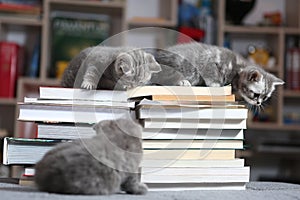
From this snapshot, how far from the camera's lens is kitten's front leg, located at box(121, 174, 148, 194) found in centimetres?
Answer: 77

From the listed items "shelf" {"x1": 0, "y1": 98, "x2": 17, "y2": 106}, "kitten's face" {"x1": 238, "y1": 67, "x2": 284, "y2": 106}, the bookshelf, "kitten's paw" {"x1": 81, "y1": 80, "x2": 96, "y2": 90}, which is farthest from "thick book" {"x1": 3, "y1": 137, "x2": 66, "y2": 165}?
the bookshelf

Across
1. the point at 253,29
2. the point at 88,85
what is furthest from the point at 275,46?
the point at 88,85

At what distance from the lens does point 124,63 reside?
1.07 meters

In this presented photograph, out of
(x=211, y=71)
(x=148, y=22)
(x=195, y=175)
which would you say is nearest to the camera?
(x=195, y=175)

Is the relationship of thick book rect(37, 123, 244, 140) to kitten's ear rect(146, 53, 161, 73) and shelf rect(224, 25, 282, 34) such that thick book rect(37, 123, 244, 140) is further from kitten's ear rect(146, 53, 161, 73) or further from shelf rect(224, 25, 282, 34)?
shelf rect(224, 25, 282, 34)

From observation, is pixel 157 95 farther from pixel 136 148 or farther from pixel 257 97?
pixel 257 97

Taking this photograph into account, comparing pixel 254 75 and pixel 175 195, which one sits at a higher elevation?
pixel 254 75

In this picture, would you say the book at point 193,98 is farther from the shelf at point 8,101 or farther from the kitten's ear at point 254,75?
the shelf at point 8,101

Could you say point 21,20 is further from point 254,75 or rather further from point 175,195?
point 175,195

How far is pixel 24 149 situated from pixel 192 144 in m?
0.32

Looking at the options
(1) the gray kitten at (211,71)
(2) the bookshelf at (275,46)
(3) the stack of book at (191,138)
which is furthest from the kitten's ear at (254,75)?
(2) the bookshelf at (275,46)

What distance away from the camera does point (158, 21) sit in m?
2.62

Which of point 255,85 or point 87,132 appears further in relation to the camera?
point 255,85

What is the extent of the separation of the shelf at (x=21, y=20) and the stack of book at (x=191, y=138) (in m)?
1.76
